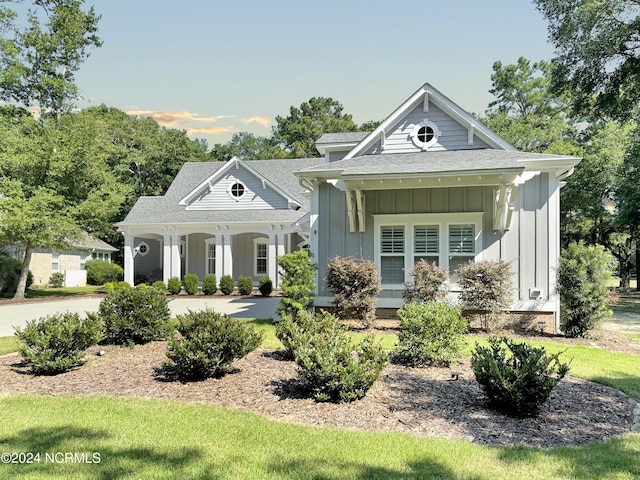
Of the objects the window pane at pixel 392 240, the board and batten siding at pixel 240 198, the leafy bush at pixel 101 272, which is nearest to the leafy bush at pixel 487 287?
the window pane at pixel 392 240

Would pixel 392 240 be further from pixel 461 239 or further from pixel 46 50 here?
pixel 46 50

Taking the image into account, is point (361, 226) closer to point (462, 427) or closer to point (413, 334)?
point (413, 334)

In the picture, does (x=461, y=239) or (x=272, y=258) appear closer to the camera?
(x=461, y=239)

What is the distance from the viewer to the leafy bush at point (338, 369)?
512 cm

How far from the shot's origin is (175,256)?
23469 millimetres

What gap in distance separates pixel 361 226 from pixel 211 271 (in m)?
16.3

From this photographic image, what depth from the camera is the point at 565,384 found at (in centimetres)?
619

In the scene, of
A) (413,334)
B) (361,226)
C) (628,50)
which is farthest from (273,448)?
(628,50)

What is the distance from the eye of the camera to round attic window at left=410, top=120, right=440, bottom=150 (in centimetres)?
1247

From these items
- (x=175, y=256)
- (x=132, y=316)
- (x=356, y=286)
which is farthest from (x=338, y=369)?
(x=175, y=256)

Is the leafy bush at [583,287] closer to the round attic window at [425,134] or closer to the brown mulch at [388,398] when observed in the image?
the brown mulch at [388,398]

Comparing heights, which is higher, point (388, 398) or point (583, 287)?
point (583, 287)

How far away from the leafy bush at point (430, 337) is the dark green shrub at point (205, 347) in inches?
94.0

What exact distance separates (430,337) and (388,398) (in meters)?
A: 1.91
